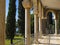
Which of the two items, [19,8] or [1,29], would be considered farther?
[19,8]

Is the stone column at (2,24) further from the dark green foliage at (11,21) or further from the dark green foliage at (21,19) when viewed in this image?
the dark green foliage at (21,19)

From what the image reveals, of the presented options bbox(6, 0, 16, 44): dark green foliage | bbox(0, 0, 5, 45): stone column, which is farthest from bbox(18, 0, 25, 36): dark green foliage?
bbox(0, 0, 5, 45): stone column

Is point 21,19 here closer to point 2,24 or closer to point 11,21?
point 11,21

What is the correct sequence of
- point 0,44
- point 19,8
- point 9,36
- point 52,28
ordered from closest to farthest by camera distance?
point 0,44 < point 9,36 < point 19,8 < point 52,28

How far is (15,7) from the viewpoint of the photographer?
28.0 meters

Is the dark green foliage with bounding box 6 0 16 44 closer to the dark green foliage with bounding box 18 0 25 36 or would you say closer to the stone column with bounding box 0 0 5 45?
the dark green foliage with bounding box 18 0 25 36

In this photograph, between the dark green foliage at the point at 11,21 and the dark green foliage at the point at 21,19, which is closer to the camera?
the dark green foliage at the point at 11,21

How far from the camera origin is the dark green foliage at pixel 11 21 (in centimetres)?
2573

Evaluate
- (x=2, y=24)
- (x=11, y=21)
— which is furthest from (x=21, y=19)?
(x=2, y=24)

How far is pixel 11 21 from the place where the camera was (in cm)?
2661

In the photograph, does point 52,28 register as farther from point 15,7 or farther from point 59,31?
point 15,7

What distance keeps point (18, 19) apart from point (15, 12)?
1161 millimetres

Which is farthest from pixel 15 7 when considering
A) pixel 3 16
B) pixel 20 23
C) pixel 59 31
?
pixel 3 16

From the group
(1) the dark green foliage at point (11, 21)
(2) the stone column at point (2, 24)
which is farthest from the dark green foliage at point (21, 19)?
(2) the stone column at point (2, 24)
